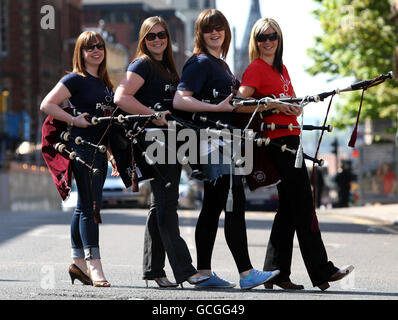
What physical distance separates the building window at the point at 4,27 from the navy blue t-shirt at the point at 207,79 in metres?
72.7

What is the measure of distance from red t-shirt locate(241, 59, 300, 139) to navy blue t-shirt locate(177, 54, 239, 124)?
0.49 ft

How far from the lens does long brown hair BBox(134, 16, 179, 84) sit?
9.33m

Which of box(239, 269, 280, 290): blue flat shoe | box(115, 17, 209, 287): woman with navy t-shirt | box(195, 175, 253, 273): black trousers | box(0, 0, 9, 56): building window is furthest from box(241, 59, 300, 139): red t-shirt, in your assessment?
box(0, 0, 9, 56): building window

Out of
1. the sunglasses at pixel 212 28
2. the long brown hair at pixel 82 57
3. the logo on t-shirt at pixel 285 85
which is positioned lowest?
the logo on t-shirt at pixel 285 85

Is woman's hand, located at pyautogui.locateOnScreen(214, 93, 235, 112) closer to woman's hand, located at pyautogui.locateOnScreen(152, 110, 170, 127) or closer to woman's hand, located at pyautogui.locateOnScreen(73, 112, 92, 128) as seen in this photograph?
woman's hand, located at pyautogui.locateOnScreen(152, 110, 170, 127)

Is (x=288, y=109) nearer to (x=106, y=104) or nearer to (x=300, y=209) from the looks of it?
(x=300, y=209)

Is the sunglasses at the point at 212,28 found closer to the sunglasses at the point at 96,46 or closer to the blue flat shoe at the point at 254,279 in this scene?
the sunglasses at the point at 96,46

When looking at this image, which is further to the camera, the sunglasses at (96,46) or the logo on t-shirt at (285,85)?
the sunglasses at (96,46)

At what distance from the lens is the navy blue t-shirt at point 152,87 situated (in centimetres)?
931

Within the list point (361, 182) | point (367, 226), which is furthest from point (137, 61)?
point (361, 182)

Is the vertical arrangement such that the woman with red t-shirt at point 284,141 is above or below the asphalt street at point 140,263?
above

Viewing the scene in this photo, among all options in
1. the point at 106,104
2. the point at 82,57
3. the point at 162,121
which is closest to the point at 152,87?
the point at 162,121

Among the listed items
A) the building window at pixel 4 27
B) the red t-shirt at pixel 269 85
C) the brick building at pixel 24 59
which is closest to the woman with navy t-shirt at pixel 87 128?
the red t-shirt at pixel 269 85

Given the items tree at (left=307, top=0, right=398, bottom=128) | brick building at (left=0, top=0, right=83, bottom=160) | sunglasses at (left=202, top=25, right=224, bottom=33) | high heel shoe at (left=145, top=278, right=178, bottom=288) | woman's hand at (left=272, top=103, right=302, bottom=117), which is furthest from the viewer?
brick building at (left=0, top=0, right=83, bottom=160)
